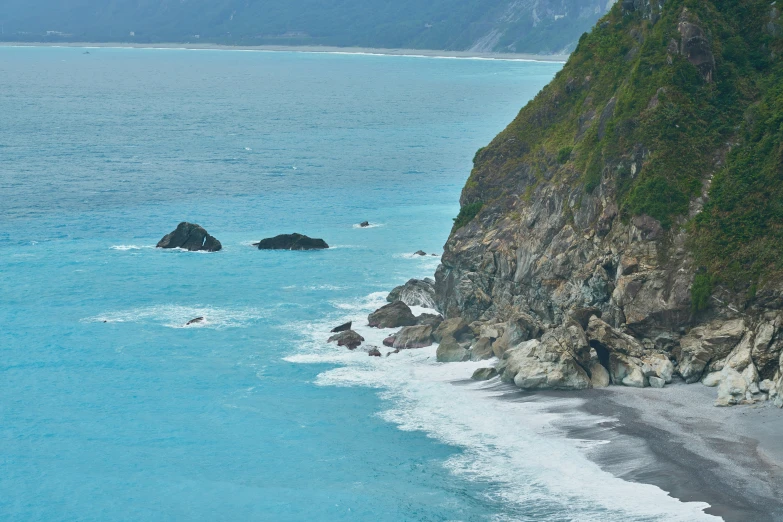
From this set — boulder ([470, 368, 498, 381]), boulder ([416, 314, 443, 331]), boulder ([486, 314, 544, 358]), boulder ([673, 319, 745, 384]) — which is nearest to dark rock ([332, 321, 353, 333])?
boulder ([416, 314, 443, 331])

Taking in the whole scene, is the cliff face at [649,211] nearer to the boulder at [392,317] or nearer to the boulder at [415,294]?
the boulder at [415,294]

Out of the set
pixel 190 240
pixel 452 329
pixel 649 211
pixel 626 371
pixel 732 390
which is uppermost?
pixel 649 211

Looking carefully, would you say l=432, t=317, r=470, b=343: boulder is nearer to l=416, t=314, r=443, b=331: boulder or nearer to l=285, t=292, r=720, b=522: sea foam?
l=285, t=292, r=720, b=522: sea foam

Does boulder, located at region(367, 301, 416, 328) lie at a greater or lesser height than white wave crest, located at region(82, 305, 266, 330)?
greater

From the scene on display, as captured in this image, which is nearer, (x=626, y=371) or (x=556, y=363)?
(x=626, y=371)

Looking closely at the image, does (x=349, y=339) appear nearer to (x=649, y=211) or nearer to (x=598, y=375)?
(x=598, y=375)

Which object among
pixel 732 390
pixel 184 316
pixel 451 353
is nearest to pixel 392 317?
pixel 451 353

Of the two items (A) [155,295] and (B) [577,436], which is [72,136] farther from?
(B) [577,436]
